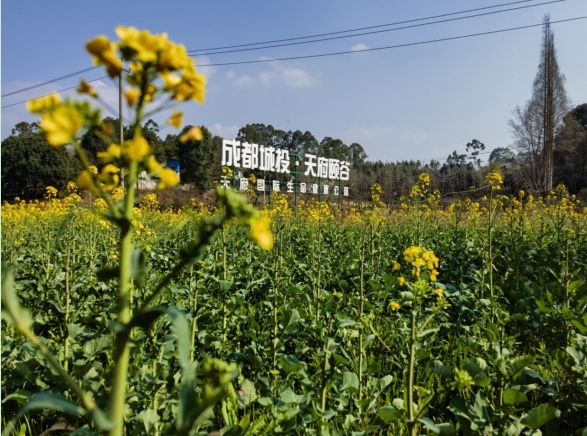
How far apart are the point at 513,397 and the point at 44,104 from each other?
180 cm

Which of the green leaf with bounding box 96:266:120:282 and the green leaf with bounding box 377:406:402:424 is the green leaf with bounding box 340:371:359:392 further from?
the green leaf with bounding box 96:266:120:282

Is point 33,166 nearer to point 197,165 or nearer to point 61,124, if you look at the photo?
point 197,165

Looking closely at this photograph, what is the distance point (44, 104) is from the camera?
572 millimetres

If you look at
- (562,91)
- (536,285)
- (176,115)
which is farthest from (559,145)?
(176,115)

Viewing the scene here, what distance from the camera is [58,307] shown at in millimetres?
1839

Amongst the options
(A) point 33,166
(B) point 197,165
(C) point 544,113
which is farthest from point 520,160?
(A) point 33,166

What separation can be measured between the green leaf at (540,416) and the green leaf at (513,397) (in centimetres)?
6

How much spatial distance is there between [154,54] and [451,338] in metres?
3.10

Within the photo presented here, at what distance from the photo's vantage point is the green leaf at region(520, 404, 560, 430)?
1.58m

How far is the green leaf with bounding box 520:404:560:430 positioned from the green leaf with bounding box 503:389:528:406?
59 millimetres

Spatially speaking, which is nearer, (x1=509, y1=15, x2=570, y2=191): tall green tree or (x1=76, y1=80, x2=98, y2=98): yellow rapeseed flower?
(x1=76, y1=80, x2=98, y2=98): yellow rapeseed flower

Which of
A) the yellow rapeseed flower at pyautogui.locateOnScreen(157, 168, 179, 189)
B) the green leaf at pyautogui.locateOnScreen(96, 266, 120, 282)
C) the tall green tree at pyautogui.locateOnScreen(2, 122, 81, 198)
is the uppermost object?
the tall green tree at pyautogui.locateOnScreen(2, 122, 81, 198)

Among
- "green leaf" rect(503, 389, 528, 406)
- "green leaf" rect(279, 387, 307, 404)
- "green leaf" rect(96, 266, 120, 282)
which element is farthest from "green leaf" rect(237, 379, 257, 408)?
"green leaf" rect(96, 266, 120, 282)

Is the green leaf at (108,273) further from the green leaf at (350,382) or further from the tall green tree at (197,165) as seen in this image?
the tall green tree at (197,165)
